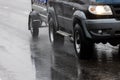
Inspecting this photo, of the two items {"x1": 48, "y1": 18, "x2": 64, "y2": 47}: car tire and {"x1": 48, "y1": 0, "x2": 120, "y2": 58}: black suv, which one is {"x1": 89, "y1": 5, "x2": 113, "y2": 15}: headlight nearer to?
{"x1": 48, "y1": 0, "x2": 120, "y2": 58}: black suv

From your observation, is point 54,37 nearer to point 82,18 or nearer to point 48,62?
point 48,62

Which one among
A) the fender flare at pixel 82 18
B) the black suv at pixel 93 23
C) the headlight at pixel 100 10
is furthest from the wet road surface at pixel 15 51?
the headlight at pixel 100 10

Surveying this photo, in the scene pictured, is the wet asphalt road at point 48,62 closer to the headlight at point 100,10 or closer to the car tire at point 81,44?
Result: the car tire at point 81,44

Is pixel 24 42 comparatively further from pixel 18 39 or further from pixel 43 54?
pixel 43 54

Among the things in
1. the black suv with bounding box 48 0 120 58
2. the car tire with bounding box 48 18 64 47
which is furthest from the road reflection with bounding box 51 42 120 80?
the car tire with bounding box 48 18 64 47

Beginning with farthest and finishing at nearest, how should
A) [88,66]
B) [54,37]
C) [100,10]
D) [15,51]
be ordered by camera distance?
[54,37] → [15,51] → [100,10] → [88,66]

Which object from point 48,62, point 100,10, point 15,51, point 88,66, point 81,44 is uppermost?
point 100,10

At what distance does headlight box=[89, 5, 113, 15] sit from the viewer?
10609mm

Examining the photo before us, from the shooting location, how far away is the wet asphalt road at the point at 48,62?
951 centimetres

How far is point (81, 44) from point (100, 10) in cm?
95

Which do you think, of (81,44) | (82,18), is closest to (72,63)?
(81,44)

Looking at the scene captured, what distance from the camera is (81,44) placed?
11016 mm

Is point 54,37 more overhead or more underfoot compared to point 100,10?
more underfoot

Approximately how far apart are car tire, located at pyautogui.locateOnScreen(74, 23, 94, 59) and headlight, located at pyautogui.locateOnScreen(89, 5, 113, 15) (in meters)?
0.55
